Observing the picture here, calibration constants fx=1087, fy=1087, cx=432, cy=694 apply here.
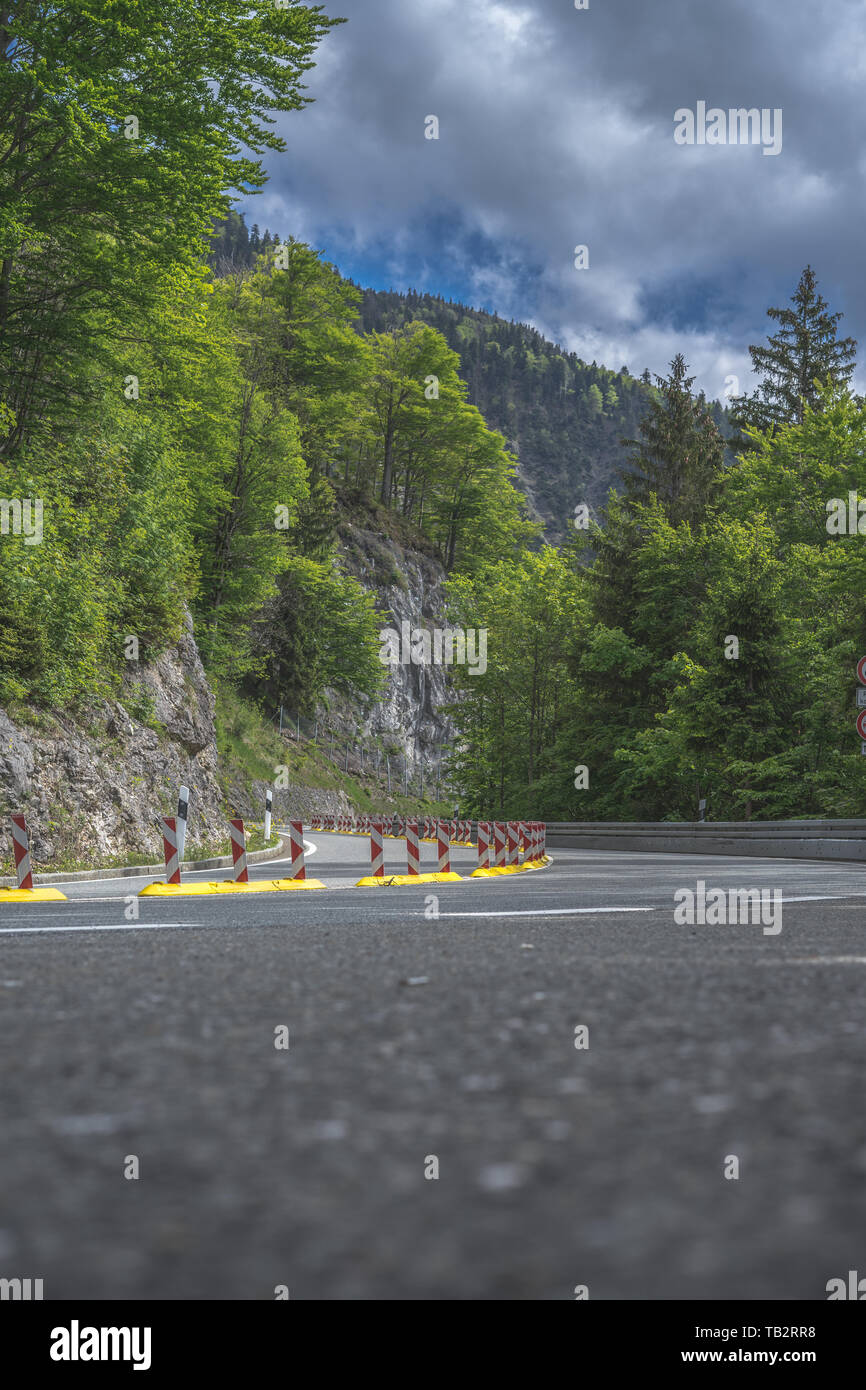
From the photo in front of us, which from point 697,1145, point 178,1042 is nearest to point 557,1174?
point 697,1145

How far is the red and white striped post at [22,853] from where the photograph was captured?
1241 centimetres

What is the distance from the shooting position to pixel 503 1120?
1870 millimetres

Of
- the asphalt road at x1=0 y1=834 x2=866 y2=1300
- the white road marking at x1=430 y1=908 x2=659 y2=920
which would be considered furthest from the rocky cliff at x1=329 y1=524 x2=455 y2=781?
the asphalt road at x1=0 y1=834 x2=866 y2=1300

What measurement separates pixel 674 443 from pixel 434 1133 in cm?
5518

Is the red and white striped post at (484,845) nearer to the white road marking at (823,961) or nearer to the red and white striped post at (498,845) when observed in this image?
the red and white striped post at (498,845)

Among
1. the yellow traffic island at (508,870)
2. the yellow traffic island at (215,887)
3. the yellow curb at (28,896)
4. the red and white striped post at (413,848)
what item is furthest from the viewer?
the yellow traffic island at (508,870)

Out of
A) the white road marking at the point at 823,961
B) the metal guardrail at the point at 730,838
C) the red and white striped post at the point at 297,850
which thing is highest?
the white road marking at the point at 823,961

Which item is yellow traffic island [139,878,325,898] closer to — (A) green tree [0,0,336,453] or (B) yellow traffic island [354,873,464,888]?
(B) yellow traffic island [354,873,464,888]

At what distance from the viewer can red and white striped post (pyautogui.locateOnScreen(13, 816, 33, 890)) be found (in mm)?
12414

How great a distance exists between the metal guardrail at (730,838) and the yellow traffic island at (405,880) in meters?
12.2

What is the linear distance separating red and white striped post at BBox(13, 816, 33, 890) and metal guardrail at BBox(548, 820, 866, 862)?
1853 cm

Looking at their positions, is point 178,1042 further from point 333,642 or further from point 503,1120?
point 333,642

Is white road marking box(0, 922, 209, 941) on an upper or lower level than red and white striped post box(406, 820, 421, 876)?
upper

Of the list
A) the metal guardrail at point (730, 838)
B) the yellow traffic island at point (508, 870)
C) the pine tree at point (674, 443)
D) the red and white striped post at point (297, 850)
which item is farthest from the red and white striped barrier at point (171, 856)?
the pine tree at point (674, 443)
